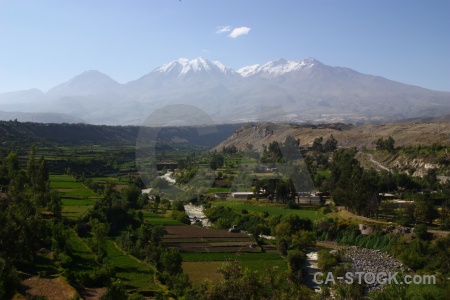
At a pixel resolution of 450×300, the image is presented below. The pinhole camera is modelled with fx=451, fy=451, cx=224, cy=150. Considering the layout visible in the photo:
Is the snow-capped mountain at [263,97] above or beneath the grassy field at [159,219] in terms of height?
above

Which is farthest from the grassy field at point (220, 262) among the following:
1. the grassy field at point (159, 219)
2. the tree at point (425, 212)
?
the tree at point (425, 212)

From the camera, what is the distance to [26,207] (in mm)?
13172

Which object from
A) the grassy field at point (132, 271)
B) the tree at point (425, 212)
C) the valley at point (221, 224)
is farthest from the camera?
the tree at point (425, 212)

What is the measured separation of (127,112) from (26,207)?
112671 mm

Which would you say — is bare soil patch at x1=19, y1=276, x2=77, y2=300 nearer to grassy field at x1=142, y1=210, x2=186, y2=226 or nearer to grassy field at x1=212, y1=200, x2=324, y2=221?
grassy field at x1=142, y1=210, x2=186, y2=226

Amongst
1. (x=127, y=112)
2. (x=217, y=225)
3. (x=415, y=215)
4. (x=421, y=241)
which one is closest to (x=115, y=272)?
(x=217, y=225)

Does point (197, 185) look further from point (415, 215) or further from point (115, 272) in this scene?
point (115, 272)

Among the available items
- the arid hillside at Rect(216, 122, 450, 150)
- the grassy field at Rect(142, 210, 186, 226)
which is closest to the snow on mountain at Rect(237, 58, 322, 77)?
the arid hillside at Rect(216, 122, 450, 150)

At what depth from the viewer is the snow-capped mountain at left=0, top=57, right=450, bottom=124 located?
111 meters

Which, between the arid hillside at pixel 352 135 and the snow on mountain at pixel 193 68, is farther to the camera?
the snow on mountain at pixel 193 68

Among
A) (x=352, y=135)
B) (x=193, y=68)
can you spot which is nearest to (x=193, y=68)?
(x=193, y=68)

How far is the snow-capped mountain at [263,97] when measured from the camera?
111 m

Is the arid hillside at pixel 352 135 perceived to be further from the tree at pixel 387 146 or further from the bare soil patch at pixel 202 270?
the bare soil patch at pixel 202 270

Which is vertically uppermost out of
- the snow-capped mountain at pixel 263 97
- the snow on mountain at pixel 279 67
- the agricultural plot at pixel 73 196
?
the snow on mountain at pixel 279 67
